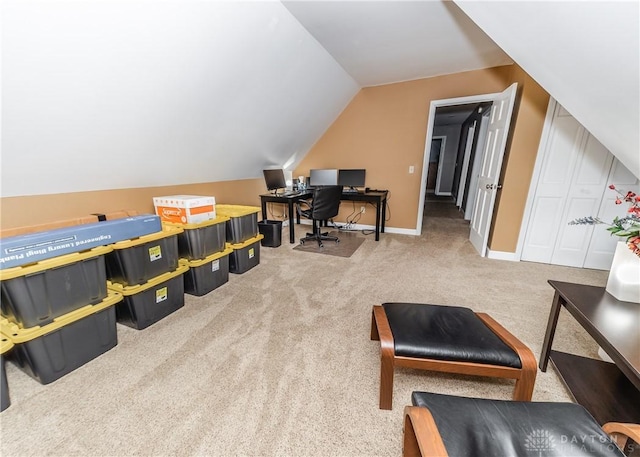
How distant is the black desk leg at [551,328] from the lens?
4.57 feet

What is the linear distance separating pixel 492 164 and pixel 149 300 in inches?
157

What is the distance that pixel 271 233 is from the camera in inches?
139

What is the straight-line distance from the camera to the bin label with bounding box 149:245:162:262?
183 centimetres

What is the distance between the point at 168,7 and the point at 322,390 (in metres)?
2.37

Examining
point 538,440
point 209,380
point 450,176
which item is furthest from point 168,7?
point 450,176

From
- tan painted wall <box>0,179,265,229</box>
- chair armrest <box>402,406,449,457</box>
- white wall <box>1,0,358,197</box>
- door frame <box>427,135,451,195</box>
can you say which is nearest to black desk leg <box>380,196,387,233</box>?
white wall <box>1,0,358,197</box>

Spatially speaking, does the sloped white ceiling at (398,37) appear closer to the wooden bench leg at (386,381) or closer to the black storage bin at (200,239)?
the black storage bin at (200,239)

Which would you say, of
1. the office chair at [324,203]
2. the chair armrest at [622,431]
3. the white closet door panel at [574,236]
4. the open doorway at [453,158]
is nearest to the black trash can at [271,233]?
the office chair at [324,203]

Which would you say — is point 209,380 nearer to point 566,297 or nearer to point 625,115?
point 566,297

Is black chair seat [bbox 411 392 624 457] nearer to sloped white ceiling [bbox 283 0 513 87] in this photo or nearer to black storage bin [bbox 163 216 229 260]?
black storage bin [bbox 163 216 229 260]

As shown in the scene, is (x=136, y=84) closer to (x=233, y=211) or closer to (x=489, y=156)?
(x=233, y=211)

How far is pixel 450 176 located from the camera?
884cm

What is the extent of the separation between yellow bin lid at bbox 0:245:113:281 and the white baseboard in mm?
3873

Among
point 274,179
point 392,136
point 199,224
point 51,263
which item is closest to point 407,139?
point 392,136
